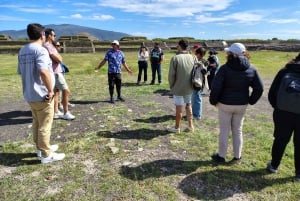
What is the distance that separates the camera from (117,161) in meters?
6.28

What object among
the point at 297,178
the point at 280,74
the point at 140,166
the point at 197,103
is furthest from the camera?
the point at 197,103

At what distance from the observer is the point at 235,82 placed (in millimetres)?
5555

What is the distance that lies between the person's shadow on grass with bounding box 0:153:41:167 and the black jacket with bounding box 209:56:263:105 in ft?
12.7

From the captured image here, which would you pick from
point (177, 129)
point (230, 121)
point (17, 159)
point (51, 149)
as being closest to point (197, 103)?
point (177, 129)

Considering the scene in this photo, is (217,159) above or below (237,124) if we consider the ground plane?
below

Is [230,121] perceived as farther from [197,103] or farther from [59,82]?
[59,82]

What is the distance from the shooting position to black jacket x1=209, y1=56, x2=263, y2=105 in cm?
551

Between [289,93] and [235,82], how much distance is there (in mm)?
927

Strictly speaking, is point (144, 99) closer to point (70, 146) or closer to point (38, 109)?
point (70, 146)

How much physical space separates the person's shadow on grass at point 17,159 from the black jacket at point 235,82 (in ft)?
12.7

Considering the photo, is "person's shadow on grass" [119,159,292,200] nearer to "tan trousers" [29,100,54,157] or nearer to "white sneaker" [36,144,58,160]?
"tan trousers" [29,100,54,157]

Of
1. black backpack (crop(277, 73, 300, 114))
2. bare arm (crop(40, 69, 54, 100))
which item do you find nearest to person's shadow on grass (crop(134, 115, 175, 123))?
bare arm (crop(40, 69, 54, 100))

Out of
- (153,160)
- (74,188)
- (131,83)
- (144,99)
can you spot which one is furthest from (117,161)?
(131,83)

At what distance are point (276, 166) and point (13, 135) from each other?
6398 millimetres
